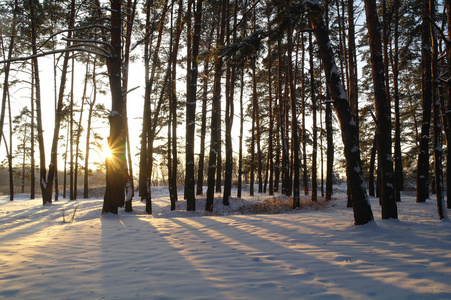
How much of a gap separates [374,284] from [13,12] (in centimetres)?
2210

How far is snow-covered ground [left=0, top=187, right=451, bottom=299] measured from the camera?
8.01ft

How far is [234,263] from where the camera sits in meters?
3.29

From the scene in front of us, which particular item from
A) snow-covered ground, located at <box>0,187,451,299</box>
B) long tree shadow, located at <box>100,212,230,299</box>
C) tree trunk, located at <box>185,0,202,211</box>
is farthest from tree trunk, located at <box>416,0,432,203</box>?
long tree shadow, located at <box>100,212,230,299</box>

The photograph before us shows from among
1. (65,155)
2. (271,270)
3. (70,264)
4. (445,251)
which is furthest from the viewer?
(65,155)

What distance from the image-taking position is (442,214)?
6.26 meters

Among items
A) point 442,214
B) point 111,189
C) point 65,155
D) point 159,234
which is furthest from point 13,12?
point 442,214

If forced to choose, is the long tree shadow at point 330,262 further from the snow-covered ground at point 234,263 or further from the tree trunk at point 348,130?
the tree trunk at point 348,130

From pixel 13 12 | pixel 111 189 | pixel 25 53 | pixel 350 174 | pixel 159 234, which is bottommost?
pixel 159 234

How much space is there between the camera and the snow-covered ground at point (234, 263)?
8.01 ft

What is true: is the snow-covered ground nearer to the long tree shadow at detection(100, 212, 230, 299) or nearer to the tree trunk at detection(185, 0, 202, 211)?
the long tree shadow at detection(100, 212, 230, 299)

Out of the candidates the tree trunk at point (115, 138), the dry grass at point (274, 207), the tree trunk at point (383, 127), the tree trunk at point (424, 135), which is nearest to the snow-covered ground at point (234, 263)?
the tree trunk at point (383, 127)

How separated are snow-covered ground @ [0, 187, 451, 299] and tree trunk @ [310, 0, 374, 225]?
0.41m

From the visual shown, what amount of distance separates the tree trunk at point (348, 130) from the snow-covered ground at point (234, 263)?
41cm

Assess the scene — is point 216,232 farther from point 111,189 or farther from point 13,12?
point 13,12
